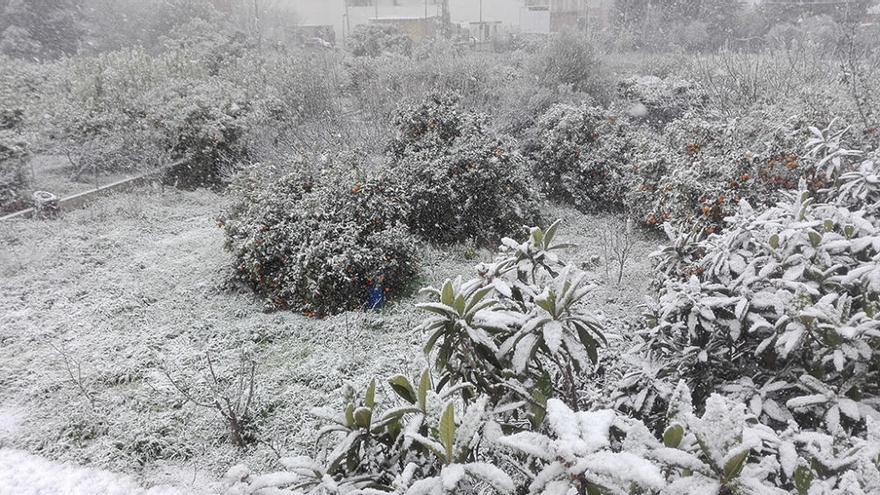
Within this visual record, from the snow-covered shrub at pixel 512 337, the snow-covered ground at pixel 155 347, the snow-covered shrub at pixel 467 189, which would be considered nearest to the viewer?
the snow-covered shrub at pixel 512 337

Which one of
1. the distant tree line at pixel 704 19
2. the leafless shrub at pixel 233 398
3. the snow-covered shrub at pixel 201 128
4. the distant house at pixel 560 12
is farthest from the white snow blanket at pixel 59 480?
the distant house at pixel 560 12

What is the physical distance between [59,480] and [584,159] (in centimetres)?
734

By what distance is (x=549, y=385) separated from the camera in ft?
6.45

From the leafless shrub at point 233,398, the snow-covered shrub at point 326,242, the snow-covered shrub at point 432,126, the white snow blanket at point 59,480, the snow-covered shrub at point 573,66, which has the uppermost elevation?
the snow-covered shrub at point 573,66

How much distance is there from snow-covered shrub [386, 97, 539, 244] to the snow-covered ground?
439mm

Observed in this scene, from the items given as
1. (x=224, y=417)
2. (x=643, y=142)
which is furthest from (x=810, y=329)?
(x=643, y=142)

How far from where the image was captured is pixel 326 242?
5242 mm

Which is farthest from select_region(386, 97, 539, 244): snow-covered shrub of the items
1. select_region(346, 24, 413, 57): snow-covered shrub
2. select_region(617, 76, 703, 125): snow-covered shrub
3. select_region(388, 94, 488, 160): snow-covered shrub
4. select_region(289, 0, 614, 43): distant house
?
select_region(289, 0, 614, 43): distant house

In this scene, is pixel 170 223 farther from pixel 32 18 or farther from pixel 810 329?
pixel 32 18

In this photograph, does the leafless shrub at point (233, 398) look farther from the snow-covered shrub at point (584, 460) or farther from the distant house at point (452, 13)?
the distant house at point (452, 13)

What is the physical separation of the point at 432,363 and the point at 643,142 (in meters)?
6.72

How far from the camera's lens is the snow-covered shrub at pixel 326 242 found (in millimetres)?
5211

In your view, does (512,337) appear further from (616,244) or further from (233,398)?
(616,244)

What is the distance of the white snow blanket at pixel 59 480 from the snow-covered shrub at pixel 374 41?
17.0m
